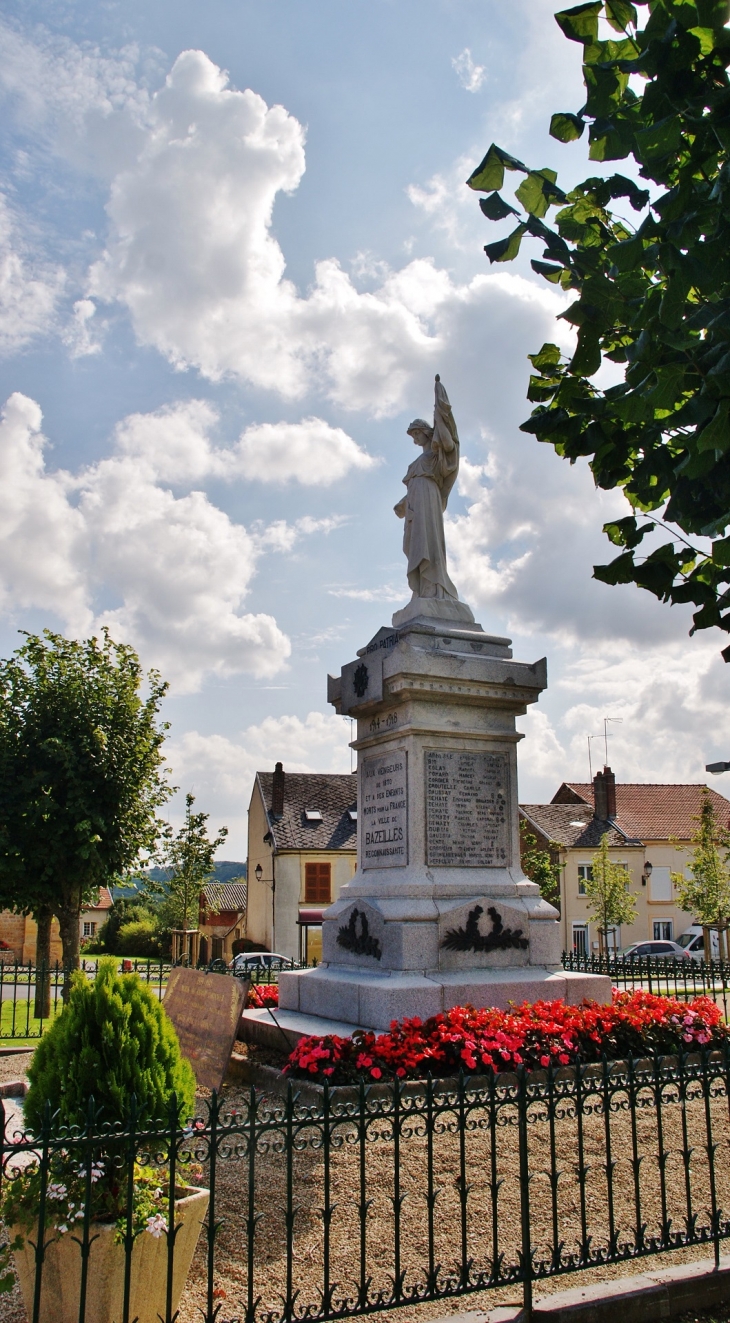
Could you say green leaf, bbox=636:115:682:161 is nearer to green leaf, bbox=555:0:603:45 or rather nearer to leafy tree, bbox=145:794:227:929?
green leaf, bbox=555:0:603:45

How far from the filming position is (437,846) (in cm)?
989

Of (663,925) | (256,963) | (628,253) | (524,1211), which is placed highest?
(628,253)

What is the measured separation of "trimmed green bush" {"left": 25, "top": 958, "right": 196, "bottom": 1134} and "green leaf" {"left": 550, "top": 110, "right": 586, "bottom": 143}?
442 centimetres

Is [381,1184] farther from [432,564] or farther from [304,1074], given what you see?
[432,564]

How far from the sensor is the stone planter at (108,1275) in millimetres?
3918

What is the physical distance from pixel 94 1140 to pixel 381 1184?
2.68m

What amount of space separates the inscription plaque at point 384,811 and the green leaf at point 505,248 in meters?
6.09

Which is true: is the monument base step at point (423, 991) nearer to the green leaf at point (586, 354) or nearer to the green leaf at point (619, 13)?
the green leaf at point (586, 354)

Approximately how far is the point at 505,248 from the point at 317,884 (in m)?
38.1

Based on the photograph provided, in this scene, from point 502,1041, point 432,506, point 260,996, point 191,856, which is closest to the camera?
point 502,1041

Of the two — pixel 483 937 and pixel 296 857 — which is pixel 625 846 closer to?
pixel 296 857

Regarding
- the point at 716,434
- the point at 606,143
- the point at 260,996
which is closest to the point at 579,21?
the point at 606,143

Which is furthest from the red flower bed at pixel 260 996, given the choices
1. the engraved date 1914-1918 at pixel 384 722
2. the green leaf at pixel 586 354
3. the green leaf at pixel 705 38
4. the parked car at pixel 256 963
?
the green leaf at pixel 705 38

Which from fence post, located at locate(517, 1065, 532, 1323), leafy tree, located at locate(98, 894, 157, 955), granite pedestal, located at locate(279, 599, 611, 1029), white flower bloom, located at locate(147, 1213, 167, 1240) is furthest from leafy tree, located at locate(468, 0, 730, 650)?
leafy tree, located at locate(98, 894, 157, 955)
